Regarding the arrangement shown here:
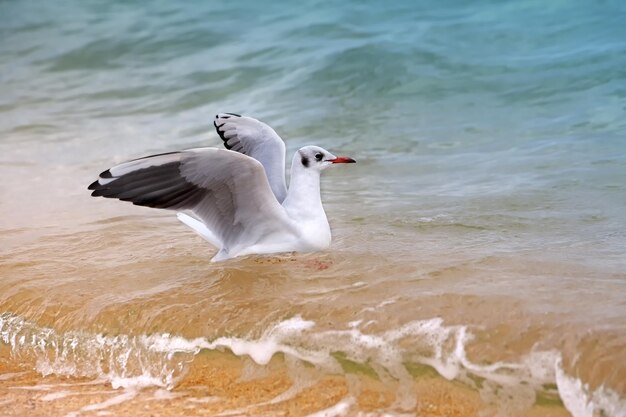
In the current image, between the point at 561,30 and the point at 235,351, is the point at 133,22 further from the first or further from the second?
the point at 235,351

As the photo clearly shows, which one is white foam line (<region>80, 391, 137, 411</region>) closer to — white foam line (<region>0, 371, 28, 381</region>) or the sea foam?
the sea foam

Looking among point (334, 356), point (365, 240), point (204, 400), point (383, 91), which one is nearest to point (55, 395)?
point (204, 400)

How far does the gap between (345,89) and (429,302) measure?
22.3 ft

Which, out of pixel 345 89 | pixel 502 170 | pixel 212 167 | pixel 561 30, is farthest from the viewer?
pixel 561 30

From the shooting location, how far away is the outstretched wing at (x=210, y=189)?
171 inches

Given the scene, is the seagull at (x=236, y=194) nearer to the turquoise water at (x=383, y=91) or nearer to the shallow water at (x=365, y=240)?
the shallow water at (x=365, y=240)

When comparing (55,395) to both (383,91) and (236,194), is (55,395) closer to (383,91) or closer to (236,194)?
(236,194)

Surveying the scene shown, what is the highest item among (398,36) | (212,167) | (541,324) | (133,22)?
(133,22)

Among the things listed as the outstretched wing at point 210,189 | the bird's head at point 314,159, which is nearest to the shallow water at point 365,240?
the outstretched wing at point 210,189

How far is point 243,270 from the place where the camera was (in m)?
4.70

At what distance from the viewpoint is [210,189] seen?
15.3 feet

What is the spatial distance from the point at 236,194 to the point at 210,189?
0.11 metres

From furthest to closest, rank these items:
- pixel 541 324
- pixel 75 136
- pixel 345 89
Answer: pixel 345 89 < pixel 75 136 < pixel 541 324

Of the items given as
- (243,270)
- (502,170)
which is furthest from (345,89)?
Result: (243,270)
